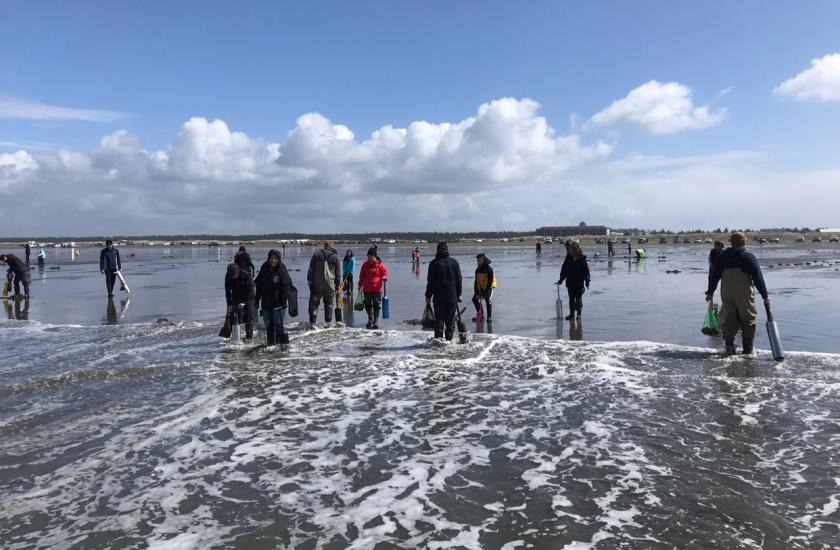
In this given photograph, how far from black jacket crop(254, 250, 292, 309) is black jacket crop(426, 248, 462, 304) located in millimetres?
3085

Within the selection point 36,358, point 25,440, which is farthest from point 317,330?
point 25,440

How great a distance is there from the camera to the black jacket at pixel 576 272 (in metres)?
13.8

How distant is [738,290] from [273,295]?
903 centimetres

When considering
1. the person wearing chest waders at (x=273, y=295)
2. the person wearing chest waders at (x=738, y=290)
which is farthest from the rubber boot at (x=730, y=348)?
the person wearing chest waders at (x=273, y=295)

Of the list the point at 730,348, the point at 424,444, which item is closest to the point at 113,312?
the point at 424,444

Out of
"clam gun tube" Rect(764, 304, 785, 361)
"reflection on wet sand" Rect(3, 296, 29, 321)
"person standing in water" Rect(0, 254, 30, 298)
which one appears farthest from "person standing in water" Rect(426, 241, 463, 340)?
"person standing in water" Rect(0, 254, 30, 298)

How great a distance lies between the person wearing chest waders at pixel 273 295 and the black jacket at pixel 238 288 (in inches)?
18.2

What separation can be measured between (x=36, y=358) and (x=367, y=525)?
1024cm

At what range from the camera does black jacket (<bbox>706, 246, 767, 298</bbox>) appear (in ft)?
32.1

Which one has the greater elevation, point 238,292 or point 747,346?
point 238,292

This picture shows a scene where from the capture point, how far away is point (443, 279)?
38.0ft

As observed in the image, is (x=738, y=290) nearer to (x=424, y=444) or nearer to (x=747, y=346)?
(x=747, y=346)

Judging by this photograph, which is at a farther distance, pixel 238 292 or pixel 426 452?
pixel 238 292

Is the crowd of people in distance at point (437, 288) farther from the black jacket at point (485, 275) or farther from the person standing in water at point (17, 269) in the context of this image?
the person standing in water at point (17, 269)
